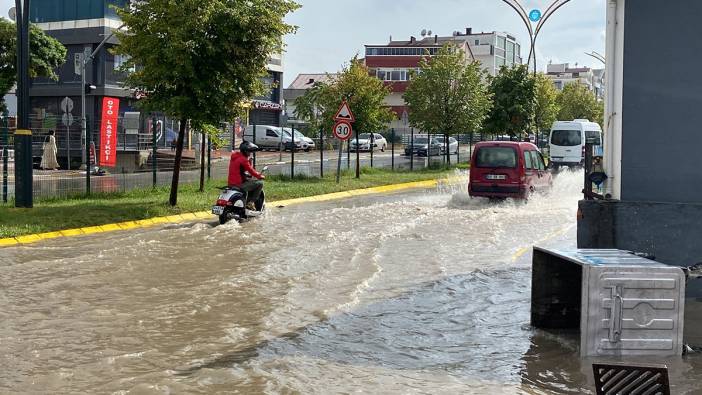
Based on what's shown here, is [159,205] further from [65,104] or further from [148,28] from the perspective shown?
[65,104]

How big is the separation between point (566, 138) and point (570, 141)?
0.23 meters

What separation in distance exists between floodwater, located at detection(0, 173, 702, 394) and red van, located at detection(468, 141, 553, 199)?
18.1 feet

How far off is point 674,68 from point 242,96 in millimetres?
11251

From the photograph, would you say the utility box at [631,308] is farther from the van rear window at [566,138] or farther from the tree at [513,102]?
the tree at [513,102]

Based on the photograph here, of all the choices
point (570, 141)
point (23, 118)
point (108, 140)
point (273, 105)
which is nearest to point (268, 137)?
point (273, 105)

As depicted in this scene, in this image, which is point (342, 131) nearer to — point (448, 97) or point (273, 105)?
point (448, 97)

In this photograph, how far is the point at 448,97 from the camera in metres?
36.7

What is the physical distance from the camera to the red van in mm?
20375

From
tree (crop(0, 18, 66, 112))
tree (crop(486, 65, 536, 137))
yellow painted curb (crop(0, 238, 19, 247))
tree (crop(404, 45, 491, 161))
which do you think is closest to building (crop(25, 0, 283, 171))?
tree (crop(0, 18, 66, 112))

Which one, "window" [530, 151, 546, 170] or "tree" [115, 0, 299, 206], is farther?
"window" [530, 151, 546, 170]

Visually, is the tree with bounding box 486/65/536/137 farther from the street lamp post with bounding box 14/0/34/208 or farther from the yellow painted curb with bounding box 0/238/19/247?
the yellow painted curb with bounding box 0/238/19/247

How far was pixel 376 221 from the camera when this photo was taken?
17.0 metres

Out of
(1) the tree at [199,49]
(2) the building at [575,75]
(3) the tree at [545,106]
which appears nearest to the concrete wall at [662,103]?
(1) the tree at [199,49]

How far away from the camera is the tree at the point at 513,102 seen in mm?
44562
